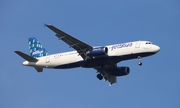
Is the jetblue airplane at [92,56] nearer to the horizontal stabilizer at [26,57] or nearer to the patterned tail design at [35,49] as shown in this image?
the horizontal stabilizer at [26,57]

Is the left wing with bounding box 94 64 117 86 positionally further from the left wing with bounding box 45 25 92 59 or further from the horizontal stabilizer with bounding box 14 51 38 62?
the horizontal stabilizer with bounding box 14 51 38 62

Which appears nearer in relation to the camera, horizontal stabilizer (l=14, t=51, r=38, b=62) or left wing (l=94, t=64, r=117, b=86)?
horizontal stabilizer (l=14, t=51, r=38, b=62)

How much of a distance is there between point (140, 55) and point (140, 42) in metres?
1.95

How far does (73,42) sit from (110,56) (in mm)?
5452

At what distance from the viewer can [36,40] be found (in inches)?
2832

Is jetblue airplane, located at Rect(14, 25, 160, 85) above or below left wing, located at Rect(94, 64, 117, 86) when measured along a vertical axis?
above

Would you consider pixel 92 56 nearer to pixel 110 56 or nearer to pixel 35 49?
pixel 110 56

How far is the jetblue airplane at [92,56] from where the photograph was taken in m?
59.0

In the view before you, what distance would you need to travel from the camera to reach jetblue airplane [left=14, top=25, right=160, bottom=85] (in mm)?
58969

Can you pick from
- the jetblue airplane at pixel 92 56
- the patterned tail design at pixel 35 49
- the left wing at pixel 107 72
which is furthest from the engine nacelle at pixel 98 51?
the patterned tail design at pixel 35 49

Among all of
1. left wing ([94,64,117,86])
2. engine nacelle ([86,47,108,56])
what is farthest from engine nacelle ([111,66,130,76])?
engine nacelle ([86,47,108,56])

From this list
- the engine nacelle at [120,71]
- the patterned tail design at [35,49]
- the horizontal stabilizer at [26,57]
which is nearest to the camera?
the horizontal stabilizer at [26,57]

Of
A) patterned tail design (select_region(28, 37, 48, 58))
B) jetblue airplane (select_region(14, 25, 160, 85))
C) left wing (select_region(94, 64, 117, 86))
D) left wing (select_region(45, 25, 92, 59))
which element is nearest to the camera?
left wing (select_region(45, 25, 92, 59))

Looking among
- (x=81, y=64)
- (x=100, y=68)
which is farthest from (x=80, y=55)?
(x=100, y=68)
